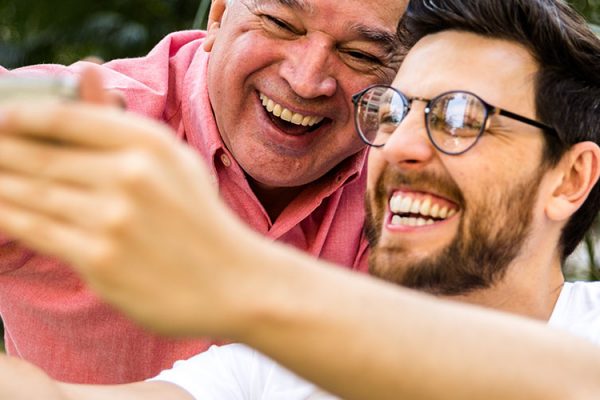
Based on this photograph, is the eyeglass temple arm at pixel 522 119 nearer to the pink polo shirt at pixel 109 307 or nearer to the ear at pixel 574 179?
the ear at pixel 574 179

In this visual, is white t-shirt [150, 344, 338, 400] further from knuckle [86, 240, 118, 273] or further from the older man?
knuckle [86, 240, 118, 273]

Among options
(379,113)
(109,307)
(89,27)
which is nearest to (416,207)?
(379,113)

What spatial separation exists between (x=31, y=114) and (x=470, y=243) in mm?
1153

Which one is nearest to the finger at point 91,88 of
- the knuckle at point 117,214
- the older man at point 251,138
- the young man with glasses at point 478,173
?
the knuckle at point 117,214

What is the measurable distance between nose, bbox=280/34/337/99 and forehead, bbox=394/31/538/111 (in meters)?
0.29

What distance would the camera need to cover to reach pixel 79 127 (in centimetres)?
91

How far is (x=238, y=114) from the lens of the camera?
2.45 m

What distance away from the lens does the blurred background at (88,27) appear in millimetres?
6070

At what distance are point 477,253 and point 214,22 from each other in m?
1.05

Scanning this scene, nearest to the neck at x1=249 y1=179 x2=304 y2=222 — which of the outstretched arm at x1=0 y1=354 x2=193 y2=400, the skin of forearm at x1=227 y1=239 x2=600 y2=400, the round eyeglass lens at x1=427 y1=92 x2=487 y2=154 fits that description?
the round eyeglass lens at x1=427 y1=92 x2=487 y2=154

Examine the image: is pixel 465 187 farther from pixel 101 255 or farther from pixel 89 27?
pixel 89 27

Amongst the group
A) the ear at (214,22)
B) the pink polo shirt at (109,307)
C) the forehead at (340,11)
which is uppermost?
the forehead at (340,11)

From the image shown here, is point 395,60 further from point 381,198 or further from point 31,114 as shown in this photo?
point 31,114

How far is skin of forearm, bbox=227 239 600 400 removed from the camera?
1.02 meters
